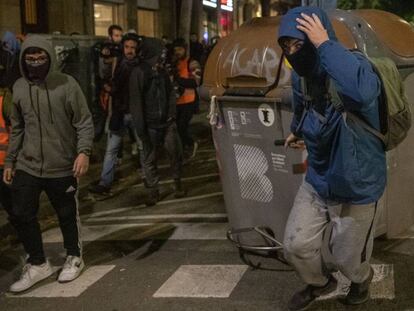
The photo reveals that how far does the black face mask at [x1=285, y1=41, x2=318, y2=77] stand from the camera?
11.2 ft

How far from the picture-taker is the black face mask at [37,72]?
4.75 meters

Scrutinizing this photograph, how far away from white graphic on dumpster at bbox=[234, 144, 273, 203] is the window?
13.9 metres

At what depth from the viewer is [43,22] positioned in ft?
52.0

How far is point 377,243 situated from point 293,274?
0.88 m

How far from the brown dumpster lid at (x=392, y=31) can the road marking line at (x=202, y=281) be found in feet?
6.17

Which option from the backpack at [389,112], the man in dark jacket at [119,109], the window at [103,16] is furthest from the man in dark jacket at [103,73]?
the window at [103,16]

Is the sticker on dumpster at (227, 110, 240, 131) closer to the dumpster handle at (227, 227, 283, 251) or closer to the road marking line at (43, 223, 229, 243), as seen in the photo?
the dumpster handle at (227, 227, 283, 251)

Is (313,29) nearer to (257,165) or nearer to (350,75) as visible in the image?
(350,75)

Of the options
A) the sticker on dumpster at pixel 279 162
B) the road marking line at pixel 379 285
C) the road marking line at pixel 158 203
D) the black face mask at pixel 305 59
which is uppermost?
the black face mask at pixel 305 59

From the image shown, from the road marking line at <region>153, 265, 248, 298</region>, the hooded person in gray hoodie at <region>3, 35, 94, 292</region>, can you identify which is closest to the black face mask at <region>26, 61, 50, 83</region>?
the hooded person in gray hoodie at <region>3, 35, 94, 292</region>

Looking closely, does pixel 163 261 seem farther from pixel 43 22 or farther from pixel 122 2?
A: pixel 122 2

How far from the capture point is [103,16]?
18.8 meters

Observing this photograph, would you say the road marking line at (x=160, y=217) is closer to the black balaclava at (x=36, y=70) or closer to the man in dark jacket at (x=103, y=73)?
the man in dark jacket at (x=103, y=73)

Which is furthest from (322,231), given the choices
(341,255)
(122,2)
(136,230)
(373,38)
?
(122,2)
